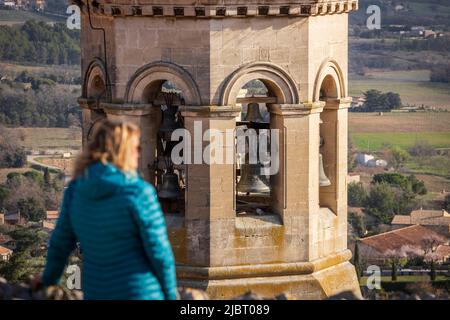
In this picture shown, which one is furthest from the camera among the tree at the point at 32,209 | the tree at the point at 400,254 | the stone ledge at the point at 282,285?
the tree at the point at 32,209

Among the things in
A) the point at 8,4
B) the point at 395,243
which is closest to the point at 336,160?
the point at 395,243

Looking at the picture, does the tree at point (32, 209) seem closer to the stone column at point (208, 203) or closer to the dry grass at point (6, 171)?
the dry grass at point (6, 171)

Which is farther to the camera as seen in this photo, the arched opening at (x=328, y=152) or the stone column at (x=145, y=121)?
the arched opening at (x=328, y=152)

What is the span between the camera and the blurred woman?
11891 mm

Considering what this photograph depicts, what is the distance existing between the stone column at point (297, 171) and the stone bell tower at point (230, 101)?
0.01m

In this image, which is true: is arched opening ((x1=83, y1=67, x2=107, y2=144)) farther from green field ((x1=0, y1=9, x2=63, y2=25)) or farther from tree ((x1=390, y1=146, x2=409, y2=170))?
tree ((x1=390, y1=146, x2=409, y2=170))

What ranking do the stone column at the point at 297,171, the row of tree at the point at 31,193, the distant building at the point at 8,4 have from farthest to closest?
the distant building at the point at 8,4, the row of tree at the point at 31,193, the stone column at the point at 297,171

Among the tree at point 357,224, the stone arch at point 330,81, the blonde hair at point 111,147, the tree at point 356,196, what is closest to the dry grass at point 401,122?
the tree at point 356,196

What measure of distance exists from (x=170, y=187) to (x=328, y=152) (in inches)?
77.3

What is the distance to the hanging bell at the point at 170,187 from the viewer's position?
20.4 metres

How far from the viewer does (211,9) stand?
19.2m

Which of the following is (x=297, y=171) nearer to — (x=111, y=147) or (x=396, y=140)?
(x=111, y=147)
